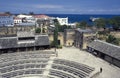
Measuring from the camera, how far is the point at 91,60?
38125 mm

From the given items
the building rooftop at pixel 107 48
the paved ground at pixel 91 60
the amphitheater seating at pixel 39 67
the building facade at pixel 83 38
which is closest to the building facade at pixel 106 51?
the building rooftop at pixel 107 48

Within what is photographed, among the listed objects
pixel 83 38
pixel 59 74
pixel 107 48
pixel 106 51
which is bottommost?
pixel 59 74

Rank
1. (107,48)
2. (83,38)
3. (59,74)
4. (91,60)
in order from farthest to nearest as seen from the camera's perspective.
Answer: (83,38) < (107,48) < (91,60) < (59,74)

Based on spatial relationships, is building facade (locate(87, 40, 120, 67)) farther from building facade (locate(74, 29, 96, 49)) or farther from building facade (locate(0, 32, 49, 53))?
building facade (locate(0, 32, 49, 53))

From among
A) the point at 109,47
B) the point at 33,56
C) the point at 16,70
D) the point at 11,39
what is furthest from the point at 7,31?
the point at 109,47

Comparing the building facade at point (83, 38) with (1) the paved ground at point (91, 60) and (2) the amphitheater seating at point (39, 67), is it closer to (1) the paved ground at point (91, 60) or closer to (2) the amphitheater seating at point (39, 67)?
(1) the paved ground at point (91, 60)

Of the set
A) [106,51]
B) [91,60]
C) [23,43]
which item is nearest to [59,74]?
[91,60]

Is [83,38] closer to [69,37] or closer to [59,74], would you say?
[69,37]

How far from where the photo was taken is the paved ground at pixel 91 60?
31.4 metres

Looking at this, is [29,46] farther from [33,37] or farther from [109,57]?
[109,57]

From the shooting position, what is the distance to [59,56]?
4106 centimetres

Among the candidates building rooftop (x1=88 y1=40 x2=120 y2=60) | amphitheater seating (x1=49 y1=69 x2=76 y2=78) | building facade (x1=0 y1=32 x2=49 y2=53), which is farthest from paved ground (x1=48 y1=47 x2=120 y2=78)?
amphitheater seating (x1=49 y1=69 x2=76 y2=78)

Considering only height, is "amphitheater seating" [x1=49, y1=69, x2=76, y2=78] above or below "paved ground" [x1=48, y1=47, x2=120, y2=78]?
below

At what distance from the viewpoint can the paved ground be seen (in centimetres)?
3140
